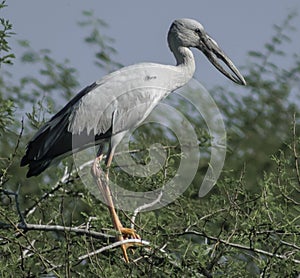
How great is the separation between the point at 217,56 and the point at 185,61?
0.26 metres

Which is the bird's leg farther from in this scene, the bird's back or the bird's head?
the bird's head

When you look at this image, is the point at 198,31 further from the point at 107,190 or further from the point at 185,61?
the point at 107,190

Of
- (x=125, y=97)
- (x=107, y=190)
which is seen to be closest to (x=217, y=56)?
(x=125, y=97)

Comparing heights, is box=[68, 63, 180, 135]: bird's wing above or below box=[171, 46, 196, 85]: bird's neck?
below

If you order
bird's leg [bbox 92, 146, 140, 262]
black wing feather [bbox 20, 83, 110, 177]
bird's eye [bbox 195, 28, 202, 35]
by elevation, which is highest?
bird's eye [bbox 195, 28, 202, 35]

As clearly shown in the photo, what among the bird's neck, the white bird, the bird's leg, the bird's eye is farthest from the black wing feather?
the bird's eye

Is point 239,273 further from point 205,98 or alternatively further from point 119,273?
point 205,98

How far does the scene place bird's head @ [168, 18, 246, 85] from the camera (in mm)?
7199

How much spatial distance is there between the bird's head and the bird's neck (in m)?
0.05

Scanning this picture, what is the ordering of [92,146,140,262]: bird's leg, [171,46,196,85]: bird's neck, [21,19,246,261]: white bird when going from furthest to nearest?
[171,46,196,85]: bird's neck → [21,19,246,261]: white bird → [92,146,140,262]: bird's leg

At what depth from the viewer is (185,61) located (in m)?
7.12

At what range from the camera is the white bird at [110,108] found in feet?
21.5

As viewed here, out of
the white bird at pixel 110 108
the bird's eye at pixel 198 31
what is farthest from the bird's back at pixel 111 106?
the bird's eye at pixel 198 31

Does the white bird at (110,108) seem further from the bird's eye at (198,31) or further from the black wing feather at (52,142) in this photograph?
the bird's eye at (198,31)
